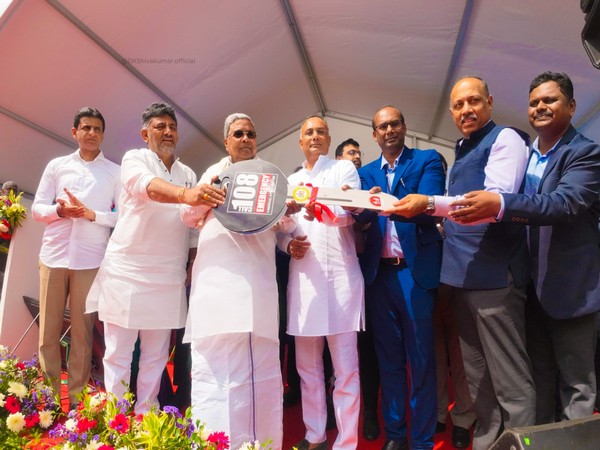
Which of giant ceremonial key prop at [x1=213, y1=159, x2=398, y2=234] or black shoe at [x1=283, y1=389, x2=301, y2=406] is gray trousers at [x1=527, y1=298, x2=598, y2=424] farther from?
black shoe at [x1=283, y1=389, x2=301, y2=406]

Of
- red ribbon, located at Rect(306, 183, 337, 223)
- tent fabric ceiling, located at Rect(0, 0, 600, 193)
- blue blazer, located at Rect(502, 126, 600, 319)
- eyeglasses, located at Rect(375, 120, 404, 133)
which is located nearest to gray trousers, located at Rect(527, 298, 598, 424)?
blue blazer, located at Rect(502, 126, 600, 319)

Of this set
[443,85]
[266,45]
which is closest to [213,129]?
[266,45]

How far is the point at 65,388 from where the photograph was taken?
2885 millimetres

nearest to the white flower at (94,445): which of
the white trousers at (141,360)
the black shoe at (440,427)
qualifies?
the white trousers at (141,360)

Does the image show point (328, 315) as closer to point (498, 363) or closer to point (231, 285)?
point (231, 285)

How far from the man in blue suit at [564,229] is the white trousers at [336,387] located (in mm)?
898

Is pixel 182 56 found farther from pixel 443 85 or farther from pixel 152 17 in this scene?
pixel 443 85

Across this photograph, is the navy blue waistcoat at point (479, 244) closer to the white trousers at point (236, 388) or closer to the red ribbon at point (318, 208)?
the red ribbon at point (318, 208)

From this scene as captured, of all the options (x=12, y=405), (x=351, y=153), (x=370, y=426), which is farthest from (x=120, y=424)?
(x=351, y=153)

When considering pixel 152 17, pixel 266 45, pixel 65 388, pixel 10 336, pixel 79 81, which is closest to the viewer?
pixel 65 388

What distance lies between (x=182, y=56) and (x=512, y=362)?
4418mm

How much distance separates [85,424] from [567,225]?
1.90 metres

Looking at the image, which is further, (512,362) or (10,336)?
(10,336)

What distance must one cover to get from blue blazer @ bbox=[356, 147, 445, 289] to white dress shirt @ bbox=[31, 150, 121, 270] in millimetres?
1694
